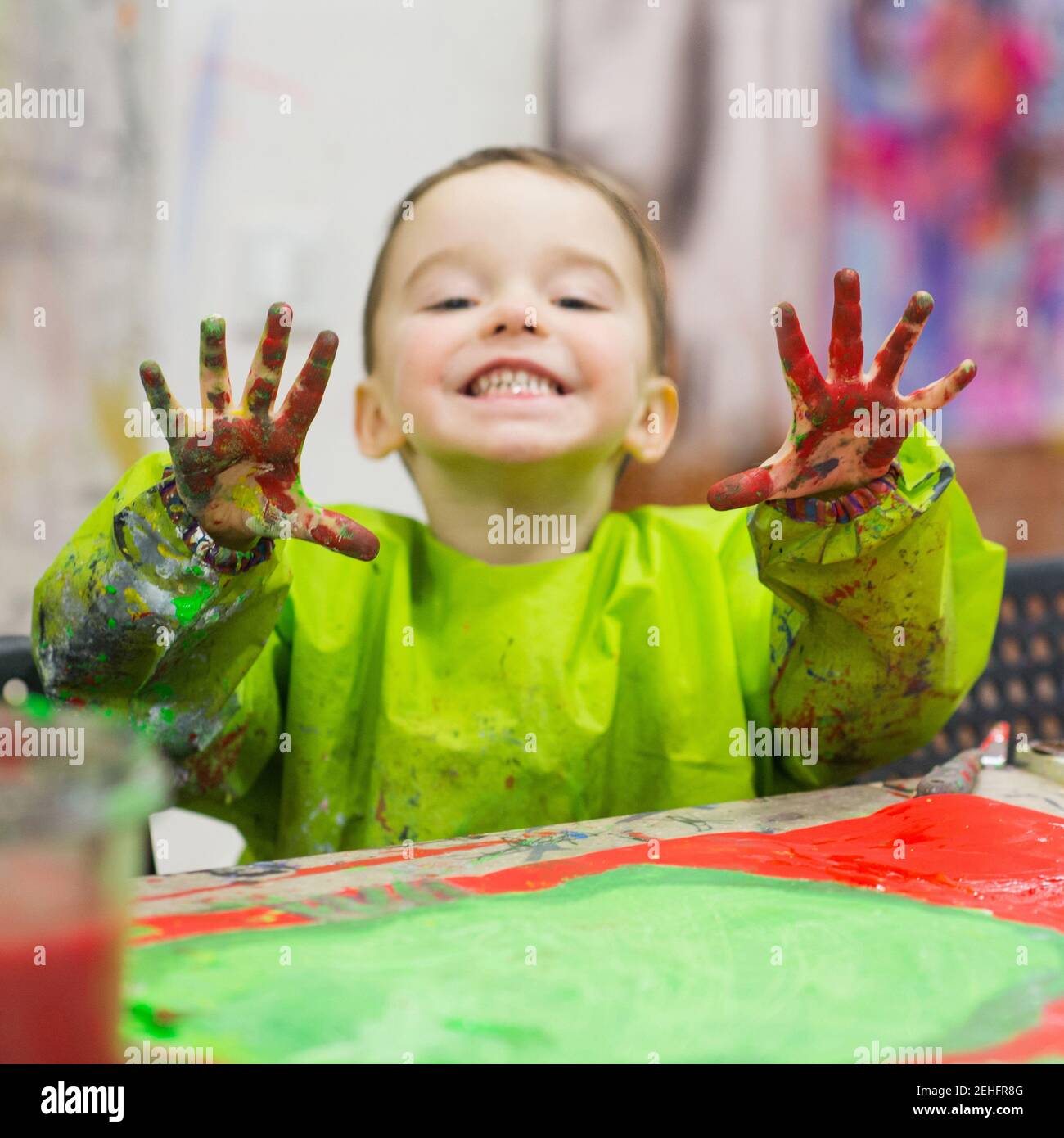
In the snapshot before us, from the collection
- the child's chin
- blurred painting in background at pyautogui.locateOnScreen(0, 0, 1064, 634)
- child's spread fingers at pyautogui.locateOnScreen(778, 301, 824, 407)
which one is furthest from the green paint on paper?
blurred painting in background at pyautogui.locateOnScreen(0, 0, 1064, 634)

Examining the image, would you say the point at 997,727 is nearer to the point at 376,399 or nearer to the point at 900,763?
the point at 900,763

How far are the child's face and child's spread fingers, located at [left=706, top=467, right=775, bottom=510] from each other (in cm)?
27

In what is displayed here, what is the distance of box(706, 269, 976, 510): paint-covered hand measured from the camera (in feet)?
2.24

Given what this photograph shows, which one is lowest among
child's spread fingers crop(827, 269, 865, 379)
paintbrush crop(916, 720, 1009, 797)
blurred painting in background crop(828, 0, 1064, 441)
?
paintbrush crop(916, 720, 1009, 797)

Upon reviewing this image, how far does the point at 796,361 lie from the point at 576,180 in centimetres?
42

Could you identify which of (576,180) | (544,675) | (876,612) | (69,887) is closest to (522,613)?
(544,675)

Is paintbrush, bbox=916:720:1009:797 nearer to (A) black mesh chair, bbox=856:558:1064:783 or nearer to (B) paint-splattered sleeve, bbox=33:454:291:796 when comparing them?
(A) black mesh chair, bbox=856:558:1064:783

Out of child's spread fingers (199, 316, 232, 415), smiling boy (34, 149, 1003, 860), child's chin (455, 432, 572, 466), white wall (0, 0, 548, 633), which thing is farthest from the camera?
white wall (0, 0, 548, 633)

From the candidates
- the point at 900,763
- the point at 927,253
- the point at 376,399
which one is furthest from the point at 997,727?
the point at 927,253

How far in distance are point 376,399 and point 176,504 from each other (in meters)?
0.38

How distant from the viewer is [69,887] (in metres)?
0.31

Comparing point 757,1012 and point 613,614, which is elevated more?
point 613,614

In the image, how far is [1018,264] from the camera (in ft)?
6.70

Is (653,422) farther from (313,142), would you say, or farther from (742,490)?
(313,142)
